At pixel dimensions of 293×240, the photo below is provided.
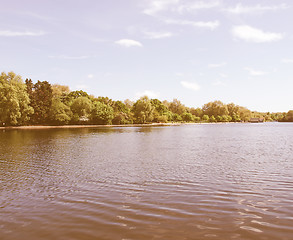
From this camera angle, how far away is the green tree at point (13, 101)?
89875 mm

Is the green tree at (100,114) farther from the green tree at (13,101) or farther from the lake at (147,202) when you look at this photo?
the lake at (147,202)

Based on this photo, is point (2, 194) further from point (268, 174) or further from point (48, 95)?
point (48, 95)

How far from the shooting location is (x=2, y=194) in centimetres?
1369

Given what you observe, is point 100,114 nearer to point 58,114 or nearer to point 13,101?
point 58,114

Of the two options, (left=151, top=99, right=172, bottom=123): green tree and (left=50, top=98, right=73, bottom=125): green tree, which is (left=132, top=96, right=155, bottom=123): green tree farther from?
(left=50, top=98, right=73, bottom=125): green tree

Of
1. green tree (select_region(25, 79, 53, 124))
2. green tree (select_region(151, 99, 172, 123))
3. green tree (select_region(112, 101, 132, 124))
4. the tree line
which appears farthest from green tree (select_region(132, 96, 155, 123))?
green tree (select_region(25, 79, 53, 124))

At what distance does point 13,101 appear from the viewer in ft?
291

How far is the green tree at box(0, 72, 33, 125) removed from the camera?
89875 mm

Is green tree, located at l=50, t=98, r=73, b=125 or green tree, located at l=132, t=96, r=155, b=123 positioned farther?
green tree, located at l=132, t=96, r=155, b=123

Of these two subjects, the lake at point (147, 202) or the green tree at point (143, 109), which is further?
the green tree at point (143, 109)

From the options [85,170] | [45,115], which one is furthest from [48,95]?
[85,170]

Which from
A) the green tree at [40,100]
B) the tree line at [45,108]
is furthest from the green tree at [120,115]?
the green tree at [40,100]

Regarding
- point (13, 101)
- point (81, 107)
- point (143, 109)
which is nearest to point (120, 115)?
point (143, 109)

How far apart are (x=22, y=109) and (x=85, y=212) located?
320ft
